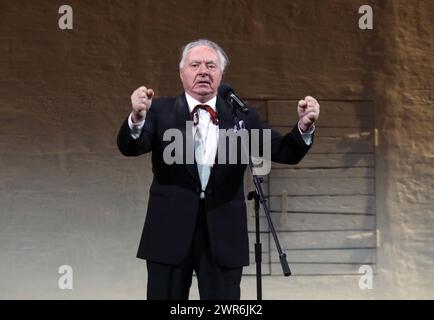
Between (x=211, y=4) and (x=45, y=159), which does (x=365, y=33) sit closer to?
(x=211, y=4)

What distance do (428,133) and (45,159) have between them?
2655 mm

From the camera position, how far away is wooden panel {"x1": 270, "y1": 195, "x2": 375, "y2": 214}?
468 centimetres

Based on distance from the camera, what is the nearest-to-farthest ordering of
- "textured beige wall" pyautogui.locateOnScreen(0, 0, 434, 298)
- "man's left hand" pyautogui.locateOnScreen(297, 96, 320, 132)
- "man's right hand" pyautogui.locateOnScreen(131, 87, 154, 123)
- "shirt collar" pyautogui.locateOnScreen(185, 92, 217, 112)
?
"man's right hand" pyautogui.locateOnScreen(131, 87, 154, 123) < "man's left hand" pyautogui.locateOnScreen(297, 96, 320, 132) < "shirt collar" pyautogui.locateOnScreen(185, 92, 217, 112) < "textured beige wall" pyautogui.locateOnScreen(0, 0, 434, 298)

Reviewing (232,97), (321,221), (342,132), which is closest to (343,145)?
(342,132)

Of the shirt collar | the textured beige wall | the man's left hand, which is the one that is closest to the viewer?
the man's left hand

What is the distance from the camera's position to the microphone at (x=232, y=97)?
2461 mm

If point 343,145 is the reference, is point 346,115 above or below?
above

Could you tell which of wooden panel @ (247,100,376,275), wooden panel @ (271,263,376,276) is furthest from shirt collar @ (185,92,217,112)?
wooden panel @ (271,263,376,276)

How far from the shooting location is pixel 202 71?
8.08 feet

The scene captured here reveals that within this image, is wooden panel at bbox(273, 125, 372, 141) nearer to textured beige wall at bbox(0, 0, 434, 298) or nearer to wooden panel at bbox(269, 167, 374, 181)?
textured beige wall at bbox(0, 0, 434, 298)

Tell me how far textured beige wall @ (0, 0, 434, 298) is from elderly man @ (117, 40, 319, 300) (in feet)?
6.67

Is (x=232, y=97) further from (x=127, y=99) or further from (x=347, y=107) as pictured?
(x=347, y=107)

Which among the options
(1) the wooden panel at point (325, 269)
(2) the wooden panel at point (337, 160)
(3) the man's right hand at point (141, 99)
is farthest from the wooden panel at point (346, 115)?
(3) the man's right hand at point (141, 99)

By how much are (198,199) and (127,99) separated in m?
2.21
